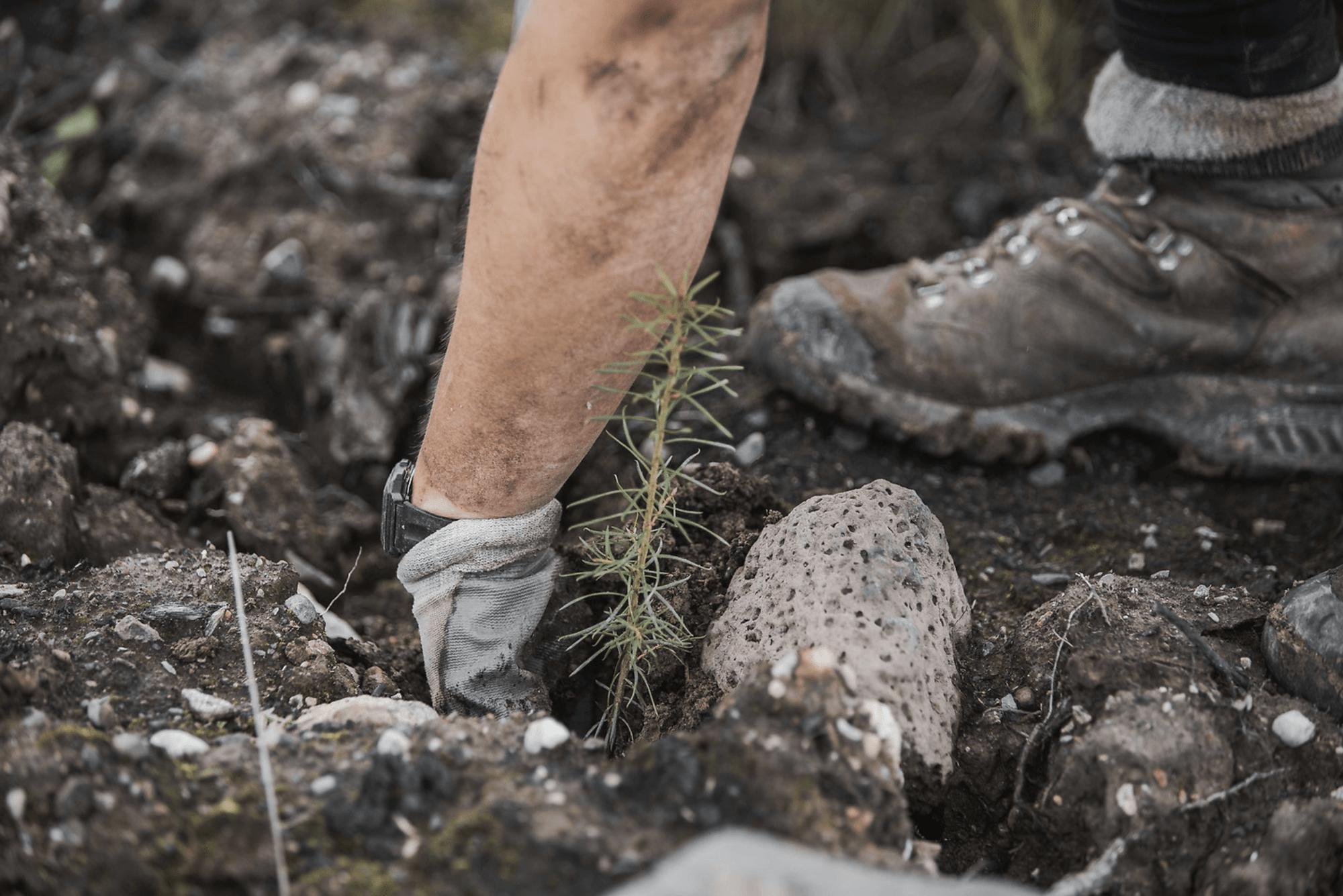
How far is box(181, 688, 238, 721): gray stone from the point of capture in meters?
1.40

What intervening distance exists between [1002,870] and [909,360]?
118cm

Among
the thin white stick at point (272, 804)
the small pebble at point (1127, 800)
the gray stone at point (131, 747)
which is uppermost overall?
the gray stone at point (131, 747)

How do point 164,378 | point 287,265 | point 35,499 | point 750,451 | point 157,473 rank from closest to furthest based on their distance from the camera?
point 35,499 < point 157,473 < point 750,451 < point 164,378 < point 287,265

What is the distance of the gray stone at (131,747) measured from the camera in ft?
3.95

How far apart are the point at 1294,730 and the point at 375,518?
1929mm

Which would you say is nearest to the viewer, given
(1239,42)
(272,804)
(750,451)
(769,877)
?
(769,877)

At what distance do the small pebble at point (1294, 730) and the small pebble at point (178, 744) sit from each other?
154 centimetres

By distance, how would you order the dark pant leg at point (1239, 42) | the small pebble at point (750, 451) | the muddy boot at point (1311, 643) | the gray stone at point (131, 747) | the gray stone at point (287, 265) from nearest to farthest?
the gray stone at point (131, 747), the muddy boot at point (1311, 643), the dark pant leg at point (1239, 42), the small pebble at point (750, 451), the gray stone at point (287, 265)

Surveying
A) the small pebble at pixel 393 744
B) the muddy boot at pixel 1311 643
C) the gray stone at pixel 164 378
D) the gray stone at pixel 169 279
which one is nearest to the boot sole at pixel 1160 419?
the muddy boot at pixel 1311 643

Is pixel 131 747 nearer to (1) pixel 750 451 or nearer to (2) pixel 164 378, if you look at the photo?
(1) pixel 750 451

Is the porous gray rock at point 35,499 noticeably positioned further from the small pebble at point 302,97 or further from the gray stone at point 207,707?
the small pebble at point 302,97

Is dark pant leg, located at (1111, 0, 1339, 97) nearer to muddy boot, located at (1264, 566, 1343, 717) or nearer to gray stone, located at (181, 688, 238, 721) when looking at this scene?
muddy boot, located at (1264, 566, 1343, 717)

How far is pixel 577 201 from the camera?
1.24 meters

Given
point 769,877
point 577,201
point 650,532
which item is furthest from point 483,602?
point 769,877
